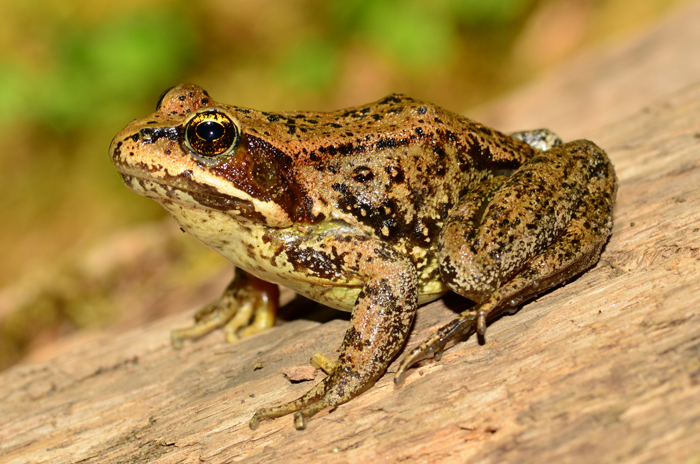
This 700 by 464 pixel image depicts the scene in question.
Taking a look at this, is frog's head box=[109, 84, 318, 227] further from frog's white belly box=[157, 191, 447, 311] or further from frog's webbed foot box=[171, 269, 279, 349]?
frog's webbed foot box=[171, 269, 279, 349]

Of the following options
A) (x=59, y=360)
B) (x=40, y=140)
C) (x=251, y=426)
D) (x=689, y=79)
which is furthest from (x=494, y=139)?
(x=40, y=140)

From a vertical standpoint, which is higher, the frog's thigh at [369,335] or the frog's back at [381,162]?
the frog's back at [381,162]

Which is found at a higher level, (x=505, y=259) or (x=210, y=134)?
(x=210, y=134)

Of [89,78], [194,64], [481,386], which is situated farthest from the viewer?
[194,64]

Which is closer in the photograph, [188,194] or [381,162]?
[188,194]

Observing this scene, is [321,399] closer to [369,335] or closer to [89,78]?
[369,335]

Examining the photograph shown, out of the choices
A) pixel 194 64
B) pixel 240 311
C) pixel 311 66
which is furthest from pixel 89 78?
pixel 240 311

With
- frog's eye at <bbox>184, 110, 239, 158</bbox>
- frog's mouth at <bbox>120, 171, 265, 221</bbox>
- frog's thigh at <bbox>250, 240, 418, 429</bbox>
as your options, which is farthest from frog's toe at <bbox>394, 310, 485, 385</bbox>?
frog's eye at <bbox>184, 110, 239, 158</bbox>

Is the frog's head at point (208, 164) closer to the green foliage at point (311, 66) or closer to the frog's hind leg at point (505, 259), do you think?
the frog's hind leg at point (505, 259)

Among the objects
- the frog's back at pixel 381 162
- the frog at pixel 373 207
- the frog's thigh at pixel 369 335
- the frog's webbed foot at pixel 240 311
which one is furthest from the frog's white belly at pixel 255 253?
the frog's webbed foot at pixel 240 311
